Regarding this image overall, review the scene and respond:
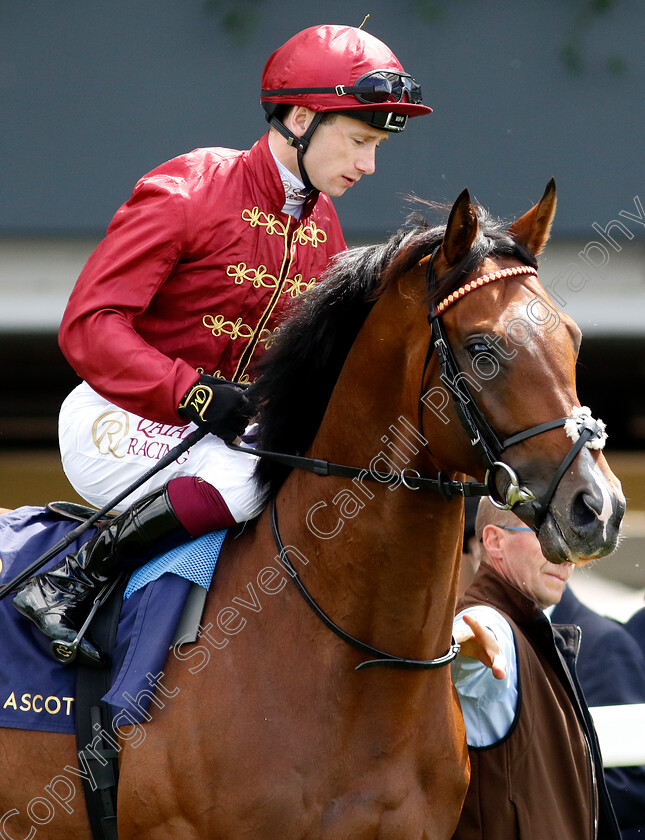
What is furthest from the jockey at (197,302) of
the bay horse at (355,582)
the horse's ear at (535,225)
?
the horse's ear at (535,225)

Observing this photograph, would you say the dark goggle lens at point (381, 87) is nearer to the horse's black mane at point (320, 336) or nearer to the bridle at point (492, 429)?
the horse's black mane at point (320, 336)

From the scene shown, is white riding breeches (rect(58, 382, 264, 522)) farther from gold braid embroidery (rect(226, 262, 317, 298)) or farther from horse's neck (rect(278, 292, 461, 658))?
gold braid embroidery (rect(226, 262, 317, 298))

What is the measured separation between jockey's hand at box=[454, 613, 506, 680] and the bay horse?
17cm

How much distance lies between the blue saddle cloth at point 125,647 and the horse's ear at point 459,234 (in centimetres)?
96

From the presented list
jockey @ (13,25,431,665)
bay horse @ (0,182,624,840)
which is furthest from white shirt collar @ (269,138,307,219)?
bay horse @ (0,182,624,840)

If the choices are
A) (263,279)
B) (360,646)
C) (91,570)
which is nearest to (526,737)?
(360,646)

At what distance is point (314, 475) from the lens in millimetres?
→ 2447

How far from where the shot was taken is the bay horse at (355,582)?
2.14m

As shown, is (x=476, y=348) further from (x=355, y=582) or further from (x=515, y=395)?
(x=355, y=582)

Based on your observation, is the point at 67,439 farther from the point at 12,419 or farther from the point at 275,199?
the point at 12,419

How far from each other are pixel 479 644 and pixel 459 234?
3.76 feet

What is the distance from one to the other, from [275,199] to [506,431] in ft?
3.84

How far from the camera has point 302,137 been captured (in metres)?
2.68

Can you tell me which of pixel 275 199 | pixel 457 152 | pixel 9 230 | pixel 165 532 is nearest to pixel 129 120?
pixel 9 230
